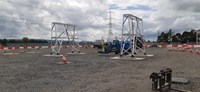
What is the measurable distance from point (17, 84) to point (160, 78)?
540cm

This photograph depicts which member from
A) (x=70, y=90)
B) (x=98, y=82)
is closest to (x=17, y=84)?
(x=70, y=90)

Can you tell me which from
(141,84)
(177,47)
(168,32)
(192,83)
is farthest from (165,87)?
(168,32)

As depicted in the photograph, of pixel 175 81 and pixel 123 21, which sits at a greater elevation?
pixel 123 21

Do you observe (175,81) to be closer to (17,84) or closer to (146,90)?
(146,90)

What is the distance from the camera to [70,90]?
8.17 meters

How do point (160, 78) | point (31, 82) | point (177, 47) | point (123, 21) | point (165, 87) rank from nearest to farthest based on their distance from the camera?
point (160, 78)
point (165, 87)
point (31, 82)
point (123, 21)
point (177, 47)

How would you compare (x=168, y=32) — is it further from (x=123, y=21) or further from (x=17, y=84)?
(x=17, y=84)

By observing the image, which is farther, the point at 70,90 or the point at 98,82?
the point at 98,82

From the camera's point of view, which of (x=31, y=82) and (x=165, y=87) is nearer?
(x=165, y=87)

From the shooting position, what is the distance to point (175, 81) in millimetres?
9289

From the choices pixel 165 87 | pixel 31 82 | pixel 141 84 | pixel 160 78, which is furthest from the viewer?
pixel 31 82

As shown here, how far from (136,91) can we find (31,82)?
4.37 m

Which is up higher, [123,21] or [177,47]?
[123,21]

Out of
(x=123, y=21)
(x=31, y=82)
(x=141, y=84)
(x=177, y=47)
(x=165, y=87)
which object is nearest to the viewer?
(x=165, y=87)
